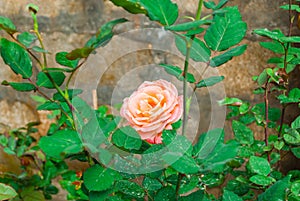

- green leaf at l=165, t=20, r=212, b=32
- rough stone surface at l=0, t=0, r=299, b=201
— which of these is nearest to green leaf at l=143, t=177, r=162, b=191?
green leaf at l=165, t=20, r=212, b=32

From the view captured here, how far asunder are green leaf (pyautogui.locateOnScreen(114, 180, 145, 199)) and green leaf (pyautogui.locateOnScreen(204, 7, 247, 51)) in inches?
11.6

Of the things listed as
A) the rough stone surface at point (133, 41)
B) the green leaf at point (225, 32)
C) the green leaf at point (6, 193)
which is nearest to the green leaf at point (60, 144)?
the green leaf at point (225, 32)

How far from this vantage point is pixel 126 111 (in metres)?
0.81

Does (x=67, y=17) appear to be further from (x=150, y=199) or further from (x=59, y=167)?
(x=150, y=199)

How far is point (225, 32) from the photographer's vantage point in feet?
2.71

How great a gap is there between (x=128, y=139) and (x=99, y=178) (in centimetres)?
8

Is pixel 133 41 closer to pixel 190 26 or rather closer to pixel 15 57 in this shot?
pixel 15 57

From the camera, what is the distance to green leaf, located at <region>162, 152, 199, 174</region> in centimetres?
67

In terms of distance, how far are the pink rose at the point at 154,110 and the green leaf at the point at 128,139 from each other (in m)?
0.01

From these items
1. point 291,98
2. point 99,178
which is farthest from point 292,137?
point 99,178

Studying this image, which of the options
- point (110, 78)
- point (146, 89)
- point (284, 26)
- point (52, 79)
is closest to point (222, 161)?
point (146, 89)

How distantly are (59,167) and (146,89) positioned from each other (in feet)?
2.86

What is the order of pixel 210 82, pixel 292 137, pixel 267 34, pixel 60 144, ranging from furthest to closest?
1. pixel 292 137
2. pixel 267 34
3. pixel 210 82
4. pixel 60 144

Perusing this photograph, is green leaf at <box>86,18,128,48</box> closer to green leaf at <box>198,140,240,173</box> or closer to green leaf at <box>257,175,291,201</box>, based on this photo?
green leaf at <box>198,140,240,173</box>
